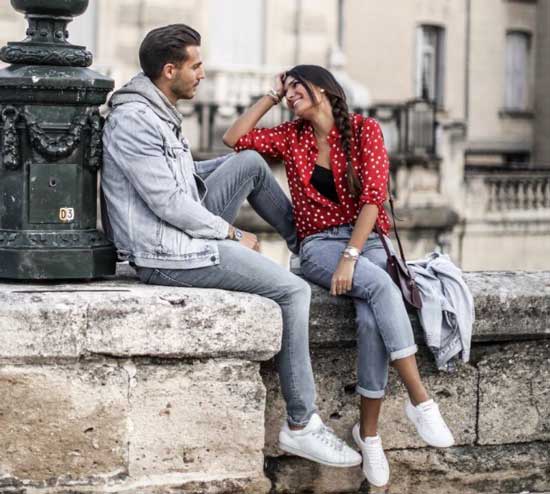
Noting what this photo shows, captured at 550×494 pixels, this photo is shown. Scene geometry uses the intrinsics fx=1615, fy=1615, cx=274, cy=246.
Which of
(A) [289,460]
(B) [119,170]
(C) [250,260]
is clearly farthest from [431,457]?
(B) [119,170]

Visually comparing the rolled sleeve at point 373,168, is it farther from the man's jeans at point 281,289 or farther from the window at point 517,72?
the window at point 517,72

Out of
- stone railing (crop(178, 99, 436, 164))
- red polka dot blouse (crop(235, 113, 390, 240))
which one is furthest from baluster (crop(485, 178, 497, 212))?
red polka dot blouse (crop(235, 113, 390, 240))

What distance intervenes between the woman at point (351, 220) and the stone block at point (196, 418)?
1.52 feet

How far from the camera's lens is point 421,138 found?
2439cm

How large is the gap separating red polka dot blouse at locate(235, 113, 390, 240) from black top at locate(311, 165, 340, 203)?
17 millimetres

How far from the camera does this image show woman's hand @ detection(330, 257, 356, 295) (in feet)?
20.5

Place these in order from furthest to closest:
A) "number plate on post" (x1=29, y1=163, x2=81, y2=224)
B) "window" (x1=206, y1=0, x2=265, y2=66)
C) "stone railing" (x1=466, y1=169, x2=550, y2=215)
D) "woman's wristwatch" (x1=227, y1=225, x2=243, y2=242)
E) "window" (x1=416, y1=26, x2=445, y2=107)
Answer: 1. "window" (x1=416, y1=26, x2=445, y2=107)
2. "stone railing" (x1=466, y1=169, x2=550, y2=215)
3. "window" (x1=206, y1=0, x2=265, y2=66)
4. "woman's wristwatch" (x1=227, y1=225, x2=243, y2=242)
5. "number plate on post" (x1=29, y1=163, x2=81, y2=224)

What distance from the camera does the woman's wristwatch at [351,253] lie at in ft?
20.7

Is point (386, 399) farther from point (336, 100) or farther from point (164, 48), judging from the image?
point (164, 48)

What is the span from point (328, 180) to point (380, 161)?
0.24 meters

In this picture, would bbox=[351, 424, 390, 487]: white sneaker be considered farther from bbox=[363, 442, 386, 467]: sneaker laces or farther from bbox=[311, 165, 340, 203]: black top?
bbox=[311, 165, 340, 203]: black top

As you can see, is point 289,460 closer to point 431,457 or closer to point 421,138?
point 431,457

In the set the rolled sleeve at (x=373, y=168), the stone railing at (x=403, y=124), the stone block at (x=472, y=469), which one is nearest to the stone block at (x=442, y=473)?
the stone block at (x=472, y=469)

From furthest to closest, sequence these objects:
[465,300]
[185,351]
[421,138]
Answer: [421,138] < [465,300] < [185,351]
